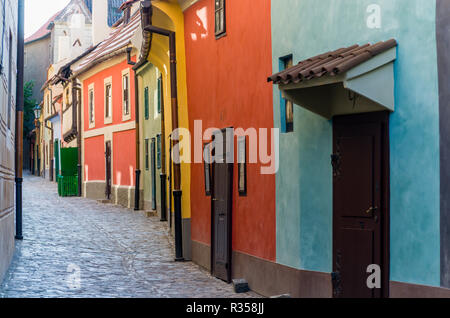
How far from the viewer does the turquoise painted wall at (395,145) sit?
6758mm

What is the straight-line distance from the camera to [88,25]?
42.0 m

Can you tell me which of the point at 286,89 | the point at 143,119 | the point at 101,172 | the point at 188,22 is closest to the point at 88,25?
the point at 101,172

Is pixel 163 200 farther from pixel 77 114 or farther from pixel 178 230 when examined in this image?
pixel 77 114

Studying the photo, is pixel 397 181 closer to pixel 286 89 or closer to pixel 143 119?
pixel 286 89

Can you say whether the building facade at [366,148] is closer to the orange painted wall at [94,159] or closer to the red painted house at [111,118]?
the red painted house at [111,118]

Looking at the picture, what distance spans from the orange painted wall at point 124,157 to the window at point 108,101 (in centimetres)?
112

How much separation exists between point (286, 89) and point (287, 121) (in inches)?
62.3

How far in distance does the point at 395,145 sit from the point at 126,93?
1943 centimetres

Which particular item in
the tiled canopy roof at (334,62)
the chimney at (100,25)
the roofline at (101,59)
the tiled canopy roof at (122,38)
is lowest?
the tiled canopy roof at (334,62)

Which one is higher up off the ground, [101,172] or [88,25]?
[88,25]

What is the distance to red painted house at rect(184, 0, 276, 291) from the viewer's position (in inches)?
391

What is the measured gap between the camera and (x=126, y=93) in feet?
83.8

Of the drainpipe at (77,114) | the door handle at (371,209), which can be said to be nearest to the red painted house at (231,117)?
the door handle at (371,209)

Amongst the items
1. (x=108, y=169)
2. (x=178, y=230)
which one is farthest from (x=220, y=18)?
(x=108, y=169)
